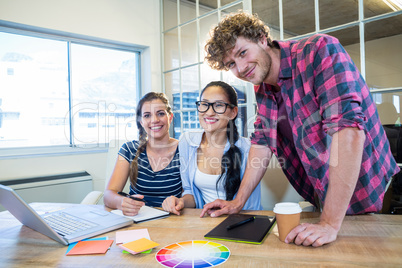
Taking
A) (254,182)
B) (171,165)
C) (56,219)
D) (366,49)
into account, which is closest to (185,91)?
(171,165)

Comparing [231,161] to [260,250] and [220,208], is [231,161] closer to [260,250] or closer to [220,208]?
[220,208]

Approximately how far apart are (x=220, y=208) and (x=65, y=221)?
61 cm

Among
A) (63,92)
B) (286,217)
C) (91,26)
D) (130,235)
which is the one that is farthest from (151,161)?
(91,26)

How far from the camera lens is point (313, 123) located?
1.15 metres

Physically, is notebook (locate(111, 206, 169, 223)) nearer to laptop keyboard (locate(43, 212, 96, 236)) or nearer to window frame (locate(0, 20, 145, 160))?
laptop keyboard (locate(43, 212, 96, 236))

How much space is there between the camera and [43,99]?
9.14 ft

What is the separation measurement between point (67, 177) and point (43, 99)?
0.79 m

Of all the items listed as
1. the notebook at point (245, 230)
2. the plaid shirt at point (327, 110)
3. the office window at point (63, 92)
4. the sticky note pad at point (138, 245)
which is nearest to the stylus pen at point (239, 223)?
the notebook at point (245, 230)

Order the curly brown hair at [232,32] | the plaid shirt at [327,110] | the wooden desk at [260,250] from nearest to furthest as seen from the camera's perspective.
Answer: the wooden desk at [260,250] < the plaid shirt at [327,110] < the curly brown hair at [232,32]

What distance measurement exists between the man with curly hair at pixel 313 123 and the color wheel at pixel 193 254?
0.21 m

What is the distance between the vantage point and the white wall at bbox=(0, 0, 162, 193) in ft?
8.34

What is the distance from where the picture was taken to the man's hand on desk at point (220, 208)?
3.84 ft

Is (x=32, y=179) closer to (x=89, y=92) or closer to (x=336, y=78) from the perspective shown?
(x=89, y=92)

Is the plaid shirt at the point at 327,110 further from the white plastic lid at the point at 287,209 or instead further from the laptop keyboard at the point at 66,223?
the laptop keyboard at the point at 66,223
